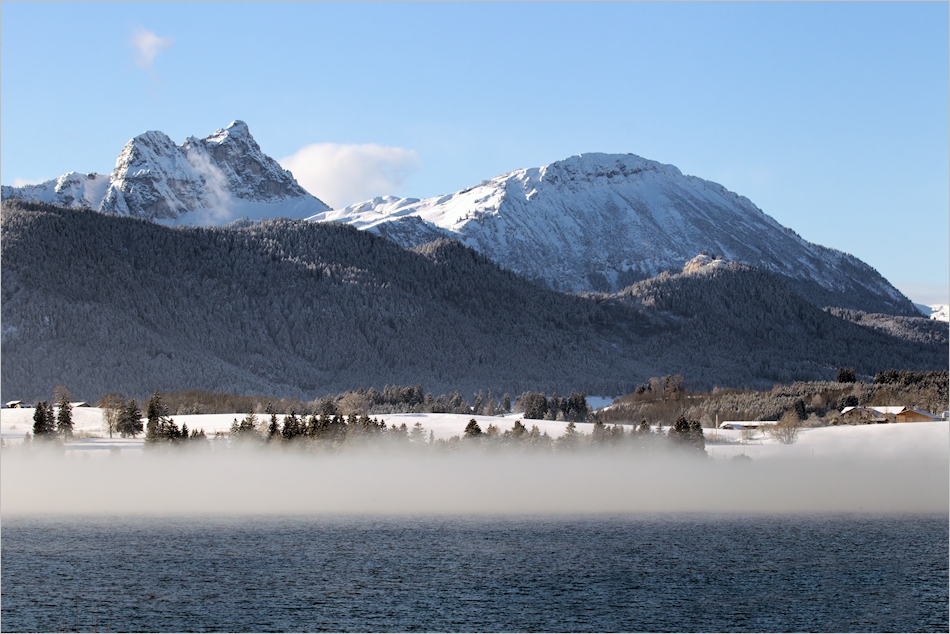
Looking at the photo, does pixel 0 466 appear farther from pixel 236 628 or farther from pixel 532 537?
pixel 236 628

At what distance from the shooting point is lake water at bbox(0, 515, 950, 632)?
75938 millimetres

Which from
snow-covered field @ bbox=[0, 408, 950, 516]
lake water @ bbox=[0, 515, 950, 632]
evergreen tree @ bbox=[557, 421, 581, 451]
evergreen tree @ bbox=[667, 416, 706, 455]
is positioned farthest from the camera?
evergreen tree @ bbox=[557, 421, 581, 451]

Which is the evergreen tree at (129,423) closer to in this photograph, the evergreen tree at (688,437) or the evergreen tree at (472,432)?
the evergreen tree at (472,432)

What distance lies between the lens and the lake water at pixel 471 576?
7594 cm

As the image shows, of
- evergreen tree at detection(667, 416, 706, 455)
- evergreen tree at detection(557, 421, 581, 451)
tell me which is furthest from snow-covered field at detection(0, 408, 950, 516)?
evergreen tree at detection(667, 416, 706, 455)

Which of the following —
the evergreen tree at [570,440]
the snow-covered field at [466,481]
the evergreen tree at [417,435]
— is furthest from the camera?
the evergreen tree at [417,435]

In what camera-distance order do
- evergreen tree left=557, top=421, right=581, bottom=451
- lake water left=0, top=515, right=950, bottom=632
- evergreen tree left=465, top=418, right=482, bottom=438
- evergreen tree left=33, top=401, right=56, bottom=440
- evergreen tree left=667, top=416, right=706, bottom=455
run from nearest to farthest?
lake water left=0, top=515, right=950, bottom=632 → evergreen tree left=33, top=401, right=56, bottom=440 → evergreen tree left=667, top=416, right=706, bottom=455 → evergreen tree left=557, top=421, right=581, bottom=451 → evergreen tree left=465, top=418, right=482, bottom=438

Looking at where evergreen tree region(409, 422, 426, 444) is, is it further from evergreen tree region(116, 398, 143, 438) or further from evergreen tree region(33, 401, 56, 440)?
evergreen tree region(33, 401, 56, 440)

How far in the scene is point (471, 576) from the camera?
91625 millimetres

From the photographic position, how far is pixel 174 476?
163 meters

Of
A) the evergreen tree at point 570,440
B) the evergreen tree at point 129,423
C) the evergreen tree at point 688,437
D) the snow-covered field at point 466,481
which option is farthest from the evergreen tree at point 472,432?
the evergreen tree at point 129,423

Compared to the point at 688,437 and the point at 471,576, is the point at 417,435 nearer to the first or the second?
the point at 688,437

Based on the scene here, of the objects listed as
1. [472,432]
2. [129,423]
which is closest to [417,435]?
[472,432]

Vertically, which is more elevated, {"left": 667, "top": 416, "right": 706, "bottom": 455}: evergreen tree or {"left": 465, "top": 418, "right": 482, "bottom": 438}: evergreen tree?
{"left": 465, "top": 418, "right": 482, "bottom": 438}: evergreen tree
